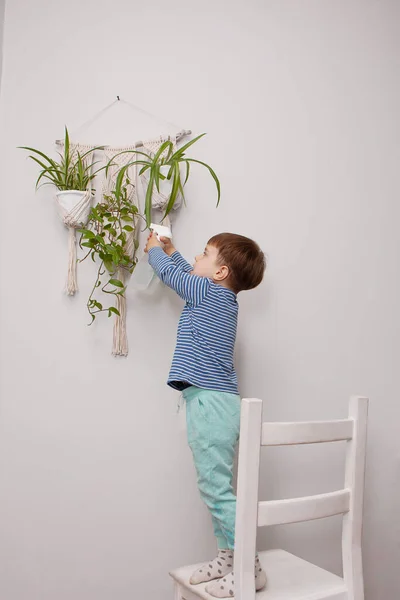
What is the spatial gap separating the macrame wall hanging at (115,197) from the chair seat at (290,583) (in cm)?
66

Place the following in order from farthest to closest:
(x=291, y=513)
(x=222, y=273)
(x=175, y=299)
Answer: (x=175, y=299), (x=222, y=273), (x=291, y=513)

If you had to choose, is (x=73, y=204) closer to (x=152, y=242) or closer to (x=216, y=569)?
(x=152, y=242)

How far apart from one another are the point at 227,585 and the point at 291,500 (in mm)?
243

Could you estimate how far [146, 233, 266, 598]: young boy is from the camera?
1396 millimetres

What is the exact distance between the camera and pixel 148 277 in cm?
170

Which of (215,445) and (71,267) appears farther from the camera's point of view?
(71,267)

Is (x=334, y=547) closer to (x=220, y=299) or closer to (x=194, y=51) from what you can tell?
(x=220, y=299)

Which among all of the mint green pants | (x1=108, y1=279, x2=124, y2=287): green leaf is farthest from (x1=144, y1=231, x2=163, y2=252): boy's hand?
the mint green pants

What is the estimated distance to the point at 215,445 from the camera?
56.3 inches

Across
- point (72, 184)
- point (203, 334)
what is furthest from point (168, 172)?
point (203, 334)

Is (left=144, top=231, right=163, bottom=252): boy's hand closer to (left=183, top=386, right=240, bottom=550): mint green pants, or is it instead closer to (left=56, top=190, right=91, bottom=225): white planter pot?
(left=56, top=190, right=91, bottom=225): white planter pot

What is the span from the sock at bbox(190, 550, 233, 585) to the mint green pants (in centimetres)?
2

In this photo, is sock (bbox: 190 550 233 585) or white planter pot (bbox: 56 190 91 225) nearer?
sock (bbox: 190 550 233 585)

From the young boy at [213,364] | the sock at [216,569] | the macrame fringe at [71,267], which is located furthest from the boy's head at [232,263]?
the sock at [216,569]
